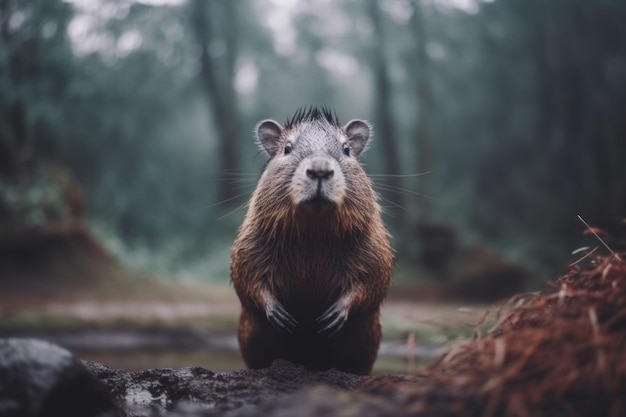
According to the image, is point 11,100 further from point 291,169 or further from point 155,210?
point 291,169

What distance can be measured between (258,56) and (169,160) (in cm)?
526

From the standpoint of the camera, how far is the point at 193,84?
20.3 metres

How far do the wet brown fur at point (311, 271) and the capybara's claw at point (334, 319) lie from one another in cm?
7

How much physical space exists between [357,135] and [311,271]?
126 centimetres

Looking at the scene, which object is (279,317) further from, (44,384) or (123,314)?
(123,314)

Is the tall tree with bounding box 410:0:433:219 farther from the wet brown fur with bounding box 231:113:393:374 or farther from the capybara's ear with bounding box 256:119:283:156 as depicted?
the wet brown fur with bounding box 231:113:393:374

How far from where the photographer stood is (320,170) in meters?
2.98

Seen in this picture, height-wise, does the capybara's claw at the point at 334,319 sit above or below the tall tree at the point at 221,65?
below

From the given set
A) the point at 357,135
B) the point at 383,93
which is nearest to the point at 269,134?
the point at 357,135

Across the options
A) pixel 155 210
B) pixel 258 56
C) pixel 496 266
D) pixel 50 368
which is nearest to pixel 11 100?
pixel 155 210

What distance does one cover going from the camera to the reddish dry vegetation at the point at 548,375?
5.34 ft

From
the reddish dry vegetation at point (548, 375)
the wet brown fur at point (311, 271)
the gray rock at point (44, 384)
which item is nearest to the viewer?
the reddish dry vegetation at point (548, 375)

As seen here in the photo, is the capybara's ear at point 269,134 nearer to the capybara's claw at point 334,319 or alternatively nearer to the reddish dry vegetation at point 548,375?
the capybara's claw at point 334,319

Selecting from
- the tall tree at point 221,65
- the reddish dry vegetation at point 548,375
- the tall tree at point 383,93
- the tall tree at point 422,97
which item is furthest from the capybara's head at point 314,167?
the tall tree at point 221,65
